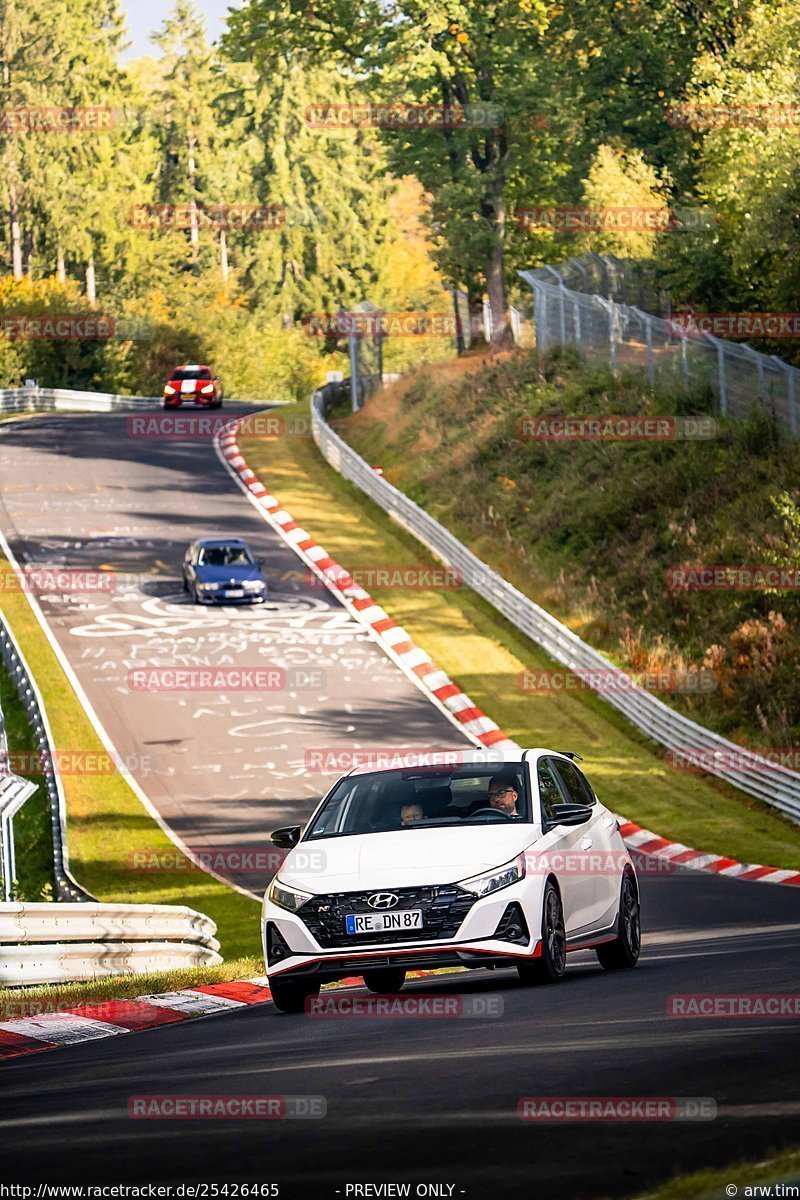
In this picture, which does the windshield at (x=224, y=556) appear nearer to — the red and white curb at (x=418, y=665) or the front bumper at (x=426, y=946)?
the red and white curb at (x=418, y=665)

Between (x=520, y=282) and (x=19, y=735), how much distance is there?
3885cm

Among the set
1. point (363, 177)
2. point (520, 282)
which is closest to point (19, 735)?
point (520, 282)

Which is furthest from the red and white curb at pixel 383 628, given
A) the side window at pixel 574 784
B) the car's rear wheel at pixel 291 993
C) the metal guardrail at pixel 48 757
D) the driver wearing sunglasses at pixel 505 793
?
the car's rear wheel at pixel 291 993

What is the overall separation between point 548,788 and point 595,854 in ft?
1.78

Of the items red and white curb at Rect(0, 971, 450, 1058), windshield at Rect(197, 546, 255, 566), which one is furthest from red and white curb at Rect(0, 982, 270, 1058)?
windshield at Rect(197, 546, 255, 566)

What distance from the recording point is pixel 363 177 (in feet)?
428

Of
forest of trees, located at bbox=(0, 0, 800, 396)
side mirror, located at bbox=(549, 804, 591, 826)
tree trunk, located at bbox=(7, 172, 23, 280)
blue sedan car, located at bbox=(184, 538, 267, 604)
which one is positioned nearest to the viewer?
side mirror, located at bbox=(549, 804, 591, 826)

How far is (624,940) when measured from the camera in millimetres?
12609

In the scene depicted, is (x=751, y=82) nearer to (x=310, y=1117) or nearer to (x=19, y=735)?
(x=19, y=735)

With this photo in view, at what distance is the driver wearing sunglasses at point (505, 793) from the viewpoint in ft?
38.5

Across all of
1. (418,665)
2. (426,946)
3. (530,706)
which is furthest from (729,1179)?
(418,665)

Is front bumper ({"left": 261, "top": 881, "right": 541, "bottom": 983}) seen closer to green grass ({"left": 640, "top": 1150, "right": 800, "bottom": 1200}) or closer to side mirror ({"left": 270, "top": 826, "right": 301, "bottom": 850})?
side mirror ({"left": 270, "top": 826, "right": 301, "bottom": 850})

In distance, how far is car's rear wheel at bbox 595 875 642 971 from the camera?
1253 centimetres

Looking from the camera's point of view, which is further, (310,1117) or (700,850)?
(700,850)
